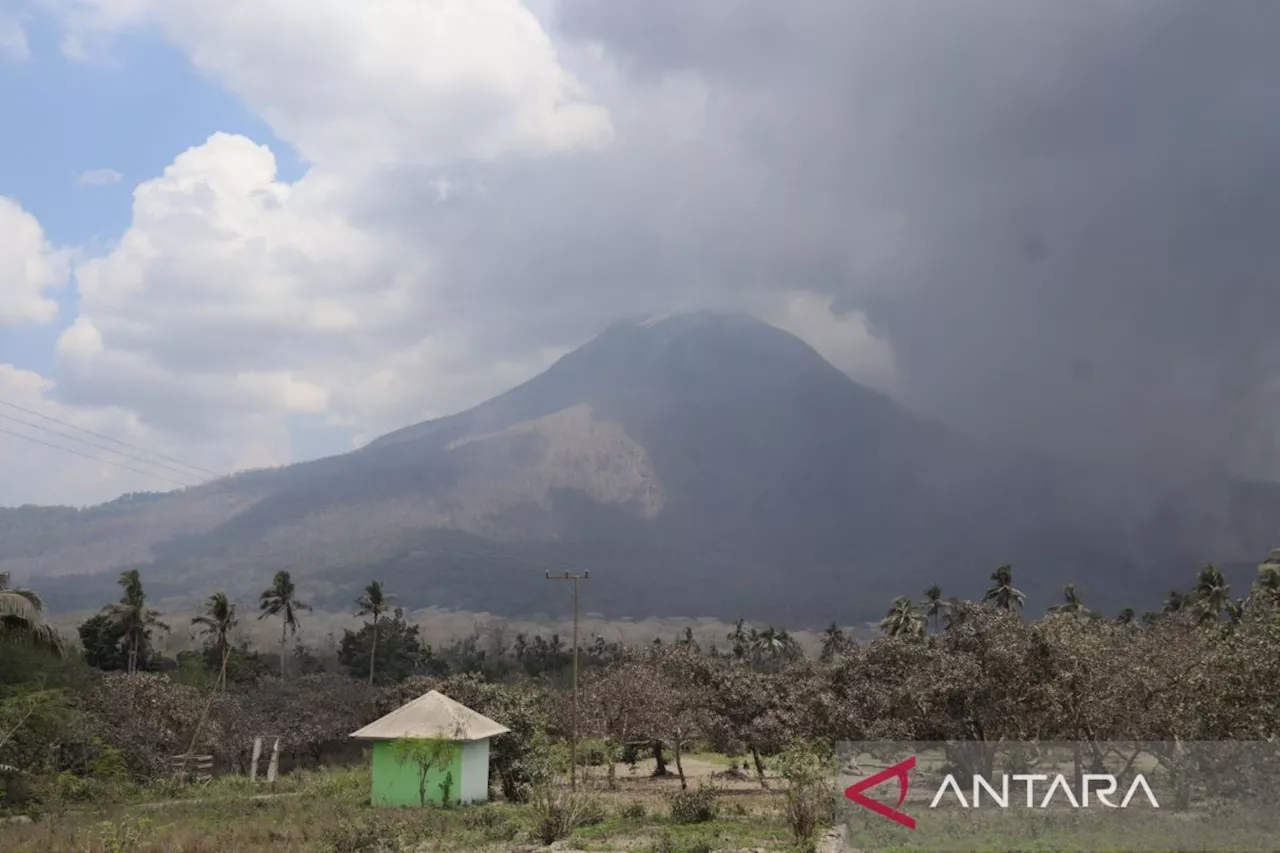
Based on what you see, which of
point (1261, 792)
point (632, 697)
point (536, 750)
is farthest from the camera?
point (632, 697)

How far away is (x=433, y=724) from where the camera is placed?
34.8 metres

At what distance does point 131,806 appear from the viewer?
1362 inches

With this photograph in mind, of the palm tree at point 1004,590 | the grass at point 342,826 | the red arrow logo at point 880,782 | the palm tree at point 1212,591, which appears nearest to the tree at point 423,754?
the grass at point 342,826

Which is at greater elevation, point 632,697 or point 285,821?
point 632,697

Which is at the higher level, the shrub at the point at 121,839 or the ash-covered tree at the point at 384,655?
the ash-covered tree at the point at 384,655

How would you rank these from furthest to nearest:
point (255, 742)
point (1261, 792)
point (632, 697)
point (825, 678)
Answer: point (255, 742) < point (632, 697) < point (825, 678) < point (1261, 792)

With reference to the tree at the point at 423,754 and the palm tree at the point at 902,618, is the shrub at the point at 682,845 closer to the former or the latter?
the tree at the point at 423,754

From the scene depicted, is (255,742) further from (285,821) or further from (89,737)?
(285,821)

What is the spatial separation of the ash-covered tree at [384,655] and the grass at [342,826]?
51.8 meters

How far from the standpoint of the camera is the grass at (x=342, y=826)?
22672 millimetres


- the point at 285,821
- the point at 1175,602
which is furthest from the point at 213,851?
the point at 1175,602

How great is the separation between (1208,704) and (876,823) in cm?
794

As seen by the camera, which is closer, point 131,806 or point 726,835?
point 726,835

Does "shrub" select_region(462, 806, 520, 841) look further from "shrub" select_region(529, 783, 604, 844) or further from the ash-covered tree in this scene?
the ash-covered tree
